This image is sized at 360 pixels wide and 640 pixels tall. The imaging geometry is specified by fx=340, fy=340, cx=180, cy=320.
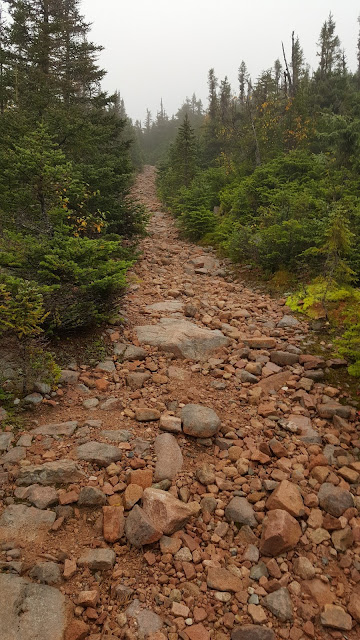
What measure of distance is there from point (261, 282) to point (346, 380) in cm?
447

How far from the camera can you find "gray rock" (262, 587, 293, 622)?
8.11 ft

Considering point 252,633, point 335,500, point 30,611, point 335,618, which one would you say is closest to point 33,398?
point 30,611

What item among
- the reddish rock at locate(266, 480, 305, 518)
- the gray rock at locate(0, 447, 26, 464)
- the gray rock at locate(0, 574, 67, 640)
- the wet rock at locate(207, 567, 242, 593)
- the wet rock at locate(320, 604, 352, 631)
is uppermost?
the gray rock at locate(0, 447, 26, 464)

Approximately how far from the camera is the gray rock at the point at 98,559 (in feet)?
8.64

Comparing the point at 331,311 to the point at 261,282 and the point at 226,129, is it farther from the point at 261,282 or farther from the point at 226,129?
the point at 226,129

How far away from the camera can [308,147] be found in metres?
19.6

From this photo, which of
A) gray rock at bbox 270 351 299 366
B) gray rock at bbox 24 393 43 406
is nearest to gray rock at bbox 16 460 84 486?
gray rock at bbox 24 393 43 406

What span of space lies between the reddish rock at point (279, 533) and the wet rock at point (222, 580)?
1.16 feet

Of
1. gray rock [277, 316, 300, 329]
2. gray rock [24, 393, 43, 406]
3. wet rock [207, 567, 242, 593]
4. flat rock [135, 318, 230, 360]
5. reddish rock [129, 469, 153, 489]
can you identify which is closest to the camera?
wet rock [207, 567, 242, 593]

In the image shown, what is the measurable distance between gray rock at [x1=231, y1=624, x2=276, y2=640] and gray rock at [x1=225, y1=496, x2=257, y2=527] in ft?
2.60

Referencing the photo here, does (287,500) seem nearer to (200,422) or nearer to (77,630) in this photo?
(200,422)

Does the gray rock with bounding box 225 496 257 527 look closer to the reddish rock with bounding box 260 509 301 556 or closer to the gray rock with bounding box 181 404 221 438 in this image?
the reddish rock with bounding box 260 509 301 556

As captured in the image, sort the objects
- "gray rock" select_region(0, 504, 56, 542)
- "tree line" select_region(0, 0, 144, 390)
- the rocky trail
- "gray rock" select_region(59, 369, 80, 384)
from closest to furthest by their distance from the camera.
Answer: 1. the rocky trail
2. "gray rock" select_region(0, 504, 56, 542)
3. "gray rock" select_region(59, 369, 80, 384)
4. "tree line" select_region(0, 0, 144, 390)

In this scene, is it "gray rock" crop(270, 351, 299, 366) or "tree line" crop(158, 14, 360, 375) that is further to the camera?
"tree line" crop(158, 14, 360, 375)
